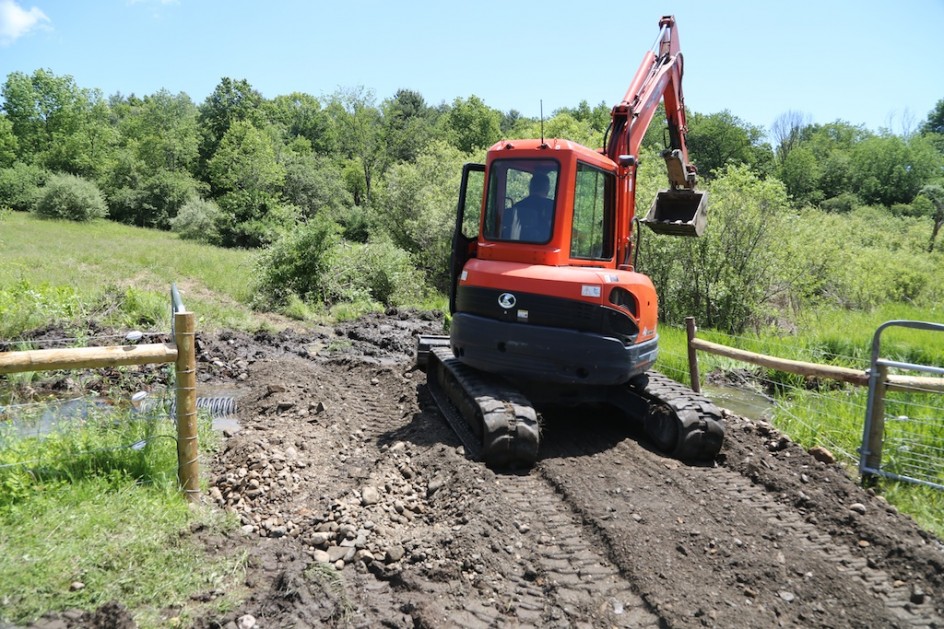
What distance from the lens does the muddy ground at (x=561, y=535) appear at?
134 inches

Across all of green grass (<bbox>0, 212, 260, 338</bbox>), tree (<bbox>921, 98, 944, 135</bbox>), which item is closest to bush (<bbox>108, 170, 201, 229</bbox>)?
green grass (<bbox>0, 212, 260, 338</bbox>)

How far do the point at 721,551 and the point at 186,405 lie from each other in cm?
369

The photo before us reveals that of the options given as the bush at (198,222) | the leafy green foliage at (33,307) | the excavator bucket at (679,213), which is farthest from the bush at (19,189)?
the excavator bucket at (679,213)

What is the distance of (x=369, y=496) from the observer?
4676mm

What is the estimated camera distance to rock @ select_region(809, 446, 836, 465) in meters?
5.62

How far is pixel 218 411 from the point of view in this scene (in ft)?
24.3

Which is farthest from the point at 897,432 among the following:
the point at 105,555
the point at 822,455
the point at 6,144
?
the point at 6,144

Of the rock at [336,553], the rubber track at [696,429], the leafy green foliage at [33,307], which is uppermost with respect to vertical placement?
the leafy green foliage at [33,307]

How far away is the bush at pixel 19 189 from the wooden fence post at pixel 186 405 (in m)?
41.4

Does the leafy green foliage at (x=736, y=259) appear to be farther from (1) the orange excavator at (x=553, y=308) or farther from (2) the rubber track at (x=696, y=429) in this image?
(2) the rubber track at (x=696, y=429)

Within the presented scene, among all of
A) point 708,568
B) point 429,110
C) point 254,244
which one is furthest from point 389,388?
point 429,110

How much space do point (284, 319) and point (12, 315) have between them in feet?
16.9

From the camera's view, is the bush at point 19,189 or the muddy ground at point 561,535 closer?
the muddy ground at point 561,535

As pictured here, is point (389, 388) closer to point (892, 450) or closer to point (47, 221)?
point (892, 450)
